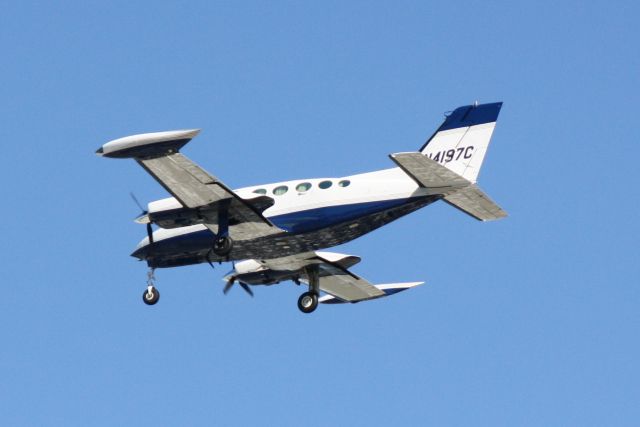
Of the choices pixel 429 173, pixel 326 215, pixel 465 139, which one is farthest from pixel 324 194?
pixel 465 139

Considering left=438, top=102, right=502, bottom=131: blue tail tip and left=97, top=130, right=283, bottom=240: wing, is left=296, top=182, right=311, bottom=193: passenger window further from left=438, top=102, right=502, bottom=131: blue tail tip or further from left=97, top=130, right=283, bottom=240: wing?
left=438, top=102, right=502, bottom=131: blue tail tip

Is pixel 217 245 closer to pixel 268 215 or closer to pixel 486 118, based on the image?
pixel 268 215

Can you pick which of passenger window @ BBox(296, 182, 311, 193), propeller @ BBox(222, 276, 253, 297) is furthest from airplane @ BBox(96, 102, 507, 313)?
propeller @ BBox(222, 276, 253, 297)

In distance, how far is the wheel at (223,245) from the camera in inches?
1854

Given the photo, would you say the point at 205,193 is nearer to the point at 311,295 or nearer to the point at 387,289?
the point at 311,295

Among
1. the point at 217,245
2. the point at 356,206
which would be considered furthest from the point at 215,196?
the point at 356,206

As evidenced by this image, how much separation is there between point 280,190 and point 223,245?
126 inches

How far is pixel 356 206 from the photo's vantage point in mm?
47375

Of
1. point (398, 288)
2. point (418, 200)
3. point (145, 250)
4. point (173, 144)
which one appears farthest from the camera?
point (398, 288)

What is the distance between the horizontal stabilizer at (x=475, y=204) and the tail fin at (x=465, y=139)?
0.51 m

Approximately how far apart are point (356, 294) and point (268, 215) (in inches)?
323

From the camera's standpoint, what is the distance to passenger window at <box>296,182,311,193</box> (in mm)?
48375

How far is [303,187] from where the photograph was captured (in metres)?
48.4

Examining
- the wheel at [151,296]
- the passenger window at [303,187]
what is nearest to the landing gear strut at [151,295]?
the wheel at [151,296]
